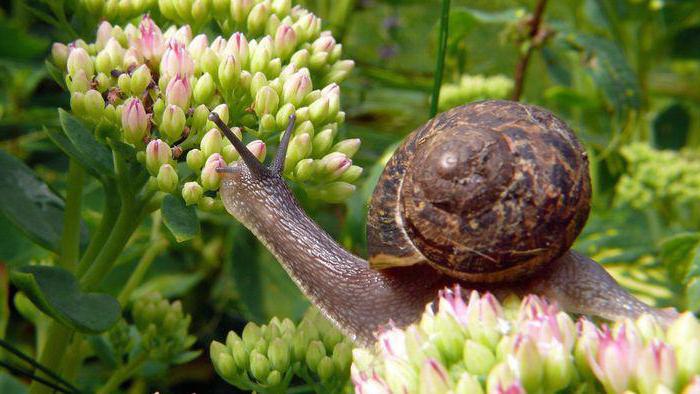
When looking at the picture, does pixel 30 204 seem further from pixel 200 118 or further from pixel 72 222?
pixel 200 118

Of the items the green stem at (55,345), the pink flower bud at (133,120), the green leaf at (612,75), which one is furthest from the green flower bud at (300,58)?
the green leaf at (612,75)

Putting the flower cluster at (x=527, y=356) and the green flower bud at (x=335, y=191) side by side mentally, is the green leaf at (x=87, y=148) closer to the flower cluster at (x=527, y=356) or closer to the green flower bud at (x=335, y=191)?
the green flower bud at (x=335, y=191)

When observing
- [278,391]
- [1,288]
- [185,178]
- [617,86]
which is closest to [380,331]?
[278,391]

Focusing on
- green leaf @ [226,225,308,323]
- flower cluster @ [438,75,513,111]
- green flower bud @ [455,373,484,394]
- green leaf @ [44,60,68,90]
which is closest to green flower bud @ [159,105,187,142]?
green leaf @ [44,60,68,90]

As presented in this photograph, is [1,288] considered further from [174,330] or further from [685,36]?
[685,36]

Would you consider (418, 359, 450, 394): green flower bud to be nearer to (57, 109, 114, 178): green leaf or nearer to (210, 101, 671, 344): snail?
(210, 101, 671, 344): snail

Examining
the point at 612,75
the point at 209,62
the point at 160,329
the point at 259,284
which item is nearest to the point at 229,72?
the point at 209,62
